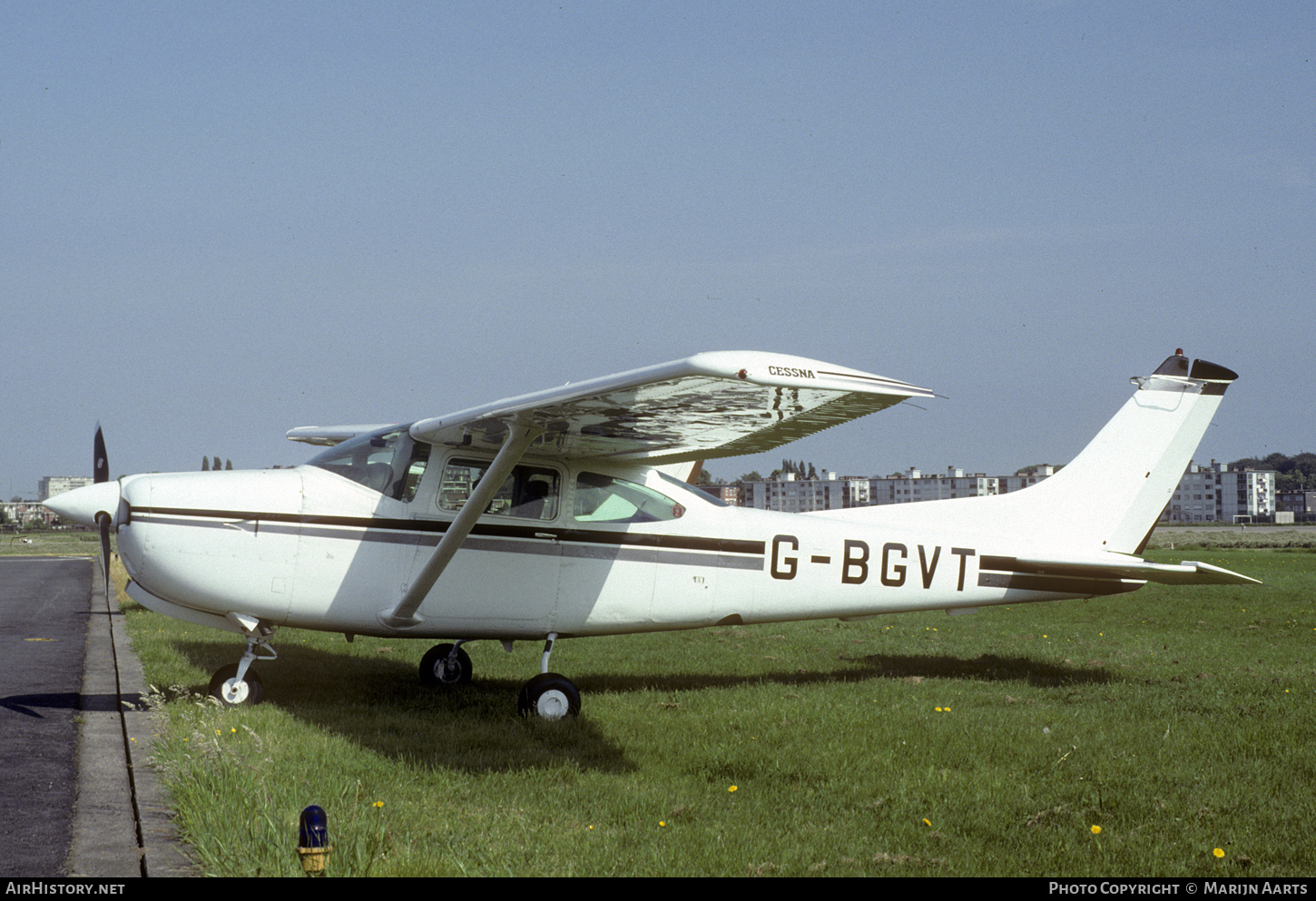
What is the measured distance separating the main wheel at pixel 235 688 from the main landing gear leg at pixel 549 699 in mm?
2217

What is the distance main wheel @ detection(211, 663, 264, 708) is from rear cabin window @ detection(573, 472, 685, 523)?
2.98 metres

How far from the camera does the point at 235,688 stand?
8406 millimetres

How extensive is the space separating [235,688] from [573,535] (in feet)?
9.81

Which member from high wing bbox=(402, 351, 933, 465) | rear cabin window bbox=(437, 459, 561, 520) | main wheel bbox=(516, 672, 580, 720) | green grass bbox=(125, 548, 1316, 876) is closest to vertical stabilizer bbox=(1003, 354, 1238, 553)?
green grass bbox=(125, 548, 1316, 876)

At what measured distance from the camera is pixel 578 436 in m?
8.01

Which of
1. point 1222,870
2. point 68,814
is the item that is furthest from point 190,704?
point 1222,870

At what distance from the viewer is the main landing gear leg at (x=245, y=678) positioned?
8359 mm

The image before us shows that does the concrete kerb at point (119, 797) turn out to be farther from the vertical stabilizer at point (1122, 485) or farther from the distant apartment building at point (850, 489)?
the distant apartment building at point (850, 489)

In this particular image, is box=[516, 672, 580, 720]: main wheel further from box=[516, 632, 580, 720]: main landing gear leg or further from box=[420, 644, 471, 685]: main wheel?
box=[420, 644, 471, 685]: main wheel

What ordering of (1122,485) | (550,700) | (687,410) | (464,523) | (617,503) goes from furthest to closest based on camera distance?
(1122,485)
(617,503)
(550,700)
(464,523)
(687,410)

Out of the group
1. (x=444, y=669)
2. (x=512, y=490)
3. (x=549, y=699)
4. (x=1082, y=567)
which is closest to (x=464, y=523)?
(x=512, y=490)

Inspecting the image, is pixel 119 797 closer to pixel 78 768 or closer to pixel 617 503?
pixel 78 768

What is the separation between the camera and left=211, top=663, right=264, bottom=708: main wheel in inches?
330

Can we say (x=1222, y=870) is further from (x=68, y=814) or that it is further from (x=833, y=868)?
→ (x=68, y=814)
